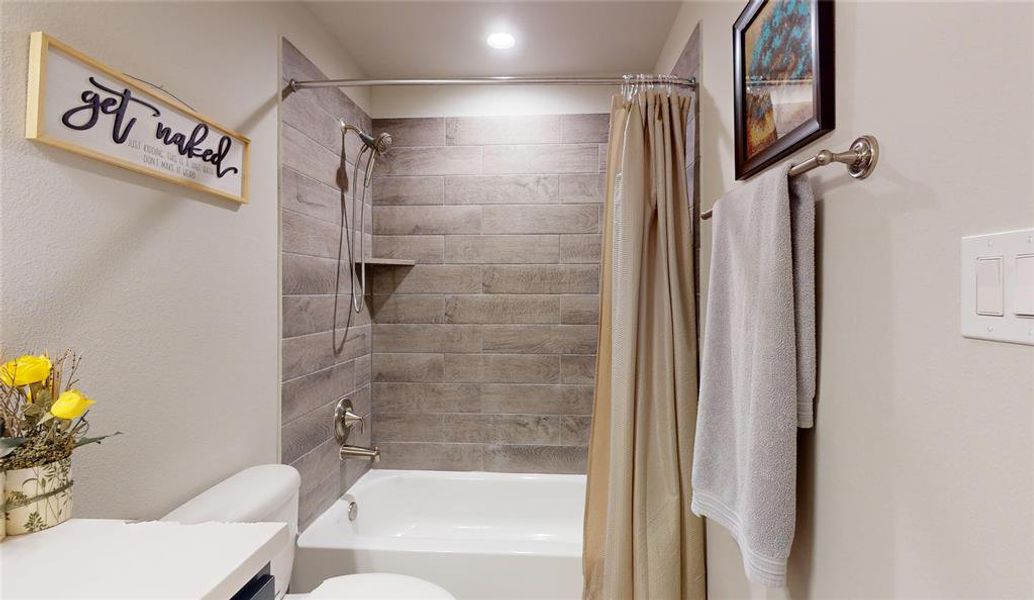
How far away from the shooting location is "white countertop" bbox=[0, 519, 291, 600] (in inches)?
26.1

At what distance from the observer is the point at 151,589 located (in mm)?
659

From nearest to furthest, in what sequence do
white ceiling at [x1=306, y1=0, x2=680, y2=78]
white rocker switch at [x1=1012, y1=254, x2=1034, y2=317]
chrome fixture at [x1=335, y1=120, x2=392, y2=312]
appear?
white rocker switch at [x1=1012, y1=254, x2=1034, y2=317] < white ceiling at [x1=306, y1=0, x2=680, y2=78] < chrome fixture at [x1=335, y1=120, x2=392, y2=312]

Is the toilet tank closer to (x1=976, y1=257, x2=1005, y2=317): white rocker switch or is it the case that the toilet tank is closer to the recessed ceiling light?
(x1=976, y1=257, x2=1005, y2=317): white rocker switch

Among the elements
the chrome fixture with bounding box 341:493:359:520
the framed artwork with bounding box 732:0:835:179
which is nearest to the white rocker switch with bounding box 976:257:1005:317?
the framed artwork with bounding box 732:0:835:179

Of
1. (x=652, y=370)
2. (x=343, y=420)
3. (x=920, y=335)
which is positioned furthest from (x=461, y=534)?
(x=920, y=335)

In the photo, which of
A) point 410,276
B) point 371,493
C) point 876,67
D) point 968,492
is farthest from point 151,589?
point 410,276

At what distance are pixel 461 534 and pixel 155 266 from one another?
1999mm

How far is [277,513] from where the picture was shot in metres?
1.48

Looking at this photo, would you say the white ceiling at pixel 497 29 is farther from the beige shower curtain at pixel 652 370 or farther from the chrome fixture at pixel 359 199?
the beige shower curtain at pixel 652 370

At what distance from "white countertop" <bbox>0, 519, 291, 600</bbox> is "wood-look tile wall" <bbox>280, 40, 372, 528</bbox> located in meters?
1.04

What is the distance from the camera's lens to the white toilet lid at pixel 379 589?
58.1 inches

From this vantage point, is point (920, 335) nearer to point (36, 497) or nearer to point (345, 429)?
point (36, 497)

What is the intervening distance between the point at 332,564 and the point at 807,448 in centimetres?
173

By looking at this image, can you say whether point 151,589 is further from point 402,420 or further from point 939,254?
point 402,420
